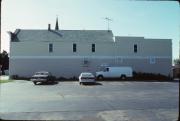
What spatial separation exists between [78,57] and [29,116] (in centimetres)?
3832

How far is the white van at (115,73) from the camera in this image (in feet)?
160

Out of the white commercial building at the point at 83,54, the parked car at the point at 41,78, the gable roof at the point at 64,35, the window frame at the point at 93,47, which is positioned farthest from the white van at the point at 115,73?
the parked car at the point at 41,78

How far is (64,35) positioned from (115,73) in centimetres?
1162

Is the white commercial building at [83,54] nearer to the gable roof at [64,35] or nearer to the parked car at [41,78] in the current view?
the gable roof at [64,35]

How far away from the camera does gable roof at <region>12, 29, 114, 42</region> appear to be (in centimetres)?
5350

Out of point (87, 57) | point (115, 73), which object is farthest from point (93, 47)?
point (115, 73)

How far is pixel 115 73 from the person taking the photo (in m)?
49.0

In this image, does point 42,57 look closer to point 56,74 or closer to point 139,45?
point 56,74

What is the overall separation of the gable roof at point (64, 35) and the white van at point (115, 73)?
21.6ft

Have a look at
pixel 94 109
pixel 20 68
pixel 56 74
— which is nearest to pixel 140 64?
pixel 56 74

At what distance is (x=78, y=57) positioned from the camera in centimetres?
5184

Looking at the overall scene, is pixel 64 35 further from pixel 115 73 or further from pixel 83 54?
pixel 115 73

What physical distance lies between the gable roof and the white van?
21.6 ft

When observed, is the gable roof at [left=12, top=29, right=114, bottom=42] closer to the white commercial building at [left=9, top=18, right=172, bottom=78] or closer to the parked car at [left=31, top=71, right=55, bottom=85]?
the white commercial building at [left=9, top=18, right=172, bottom=78]
